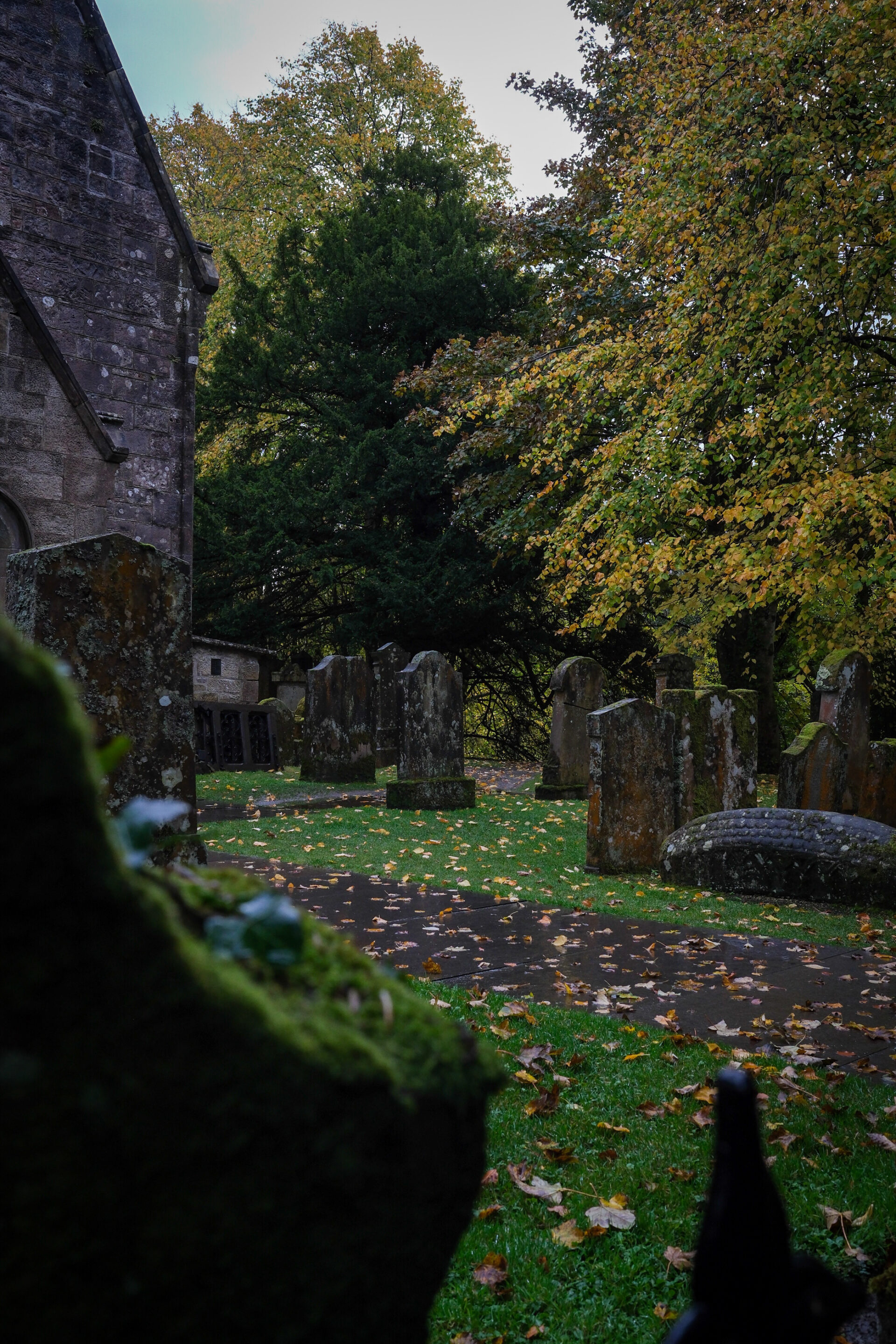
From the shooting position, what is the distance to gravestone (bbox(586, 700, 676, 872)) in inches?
360

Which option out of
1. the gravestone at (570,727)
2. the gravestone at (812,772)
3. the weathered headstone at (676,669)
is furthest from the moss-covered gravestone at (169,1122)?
the gravestone at (570,727)

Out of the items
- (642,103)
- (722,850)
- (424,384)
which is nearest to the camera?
(722,850)

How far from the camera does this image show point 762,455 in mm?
11945

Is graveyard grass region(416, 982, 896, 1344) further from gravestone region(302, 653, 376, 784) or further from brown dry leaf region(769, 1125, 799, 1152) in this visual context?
gravestone region(302, 653, 376, 784)

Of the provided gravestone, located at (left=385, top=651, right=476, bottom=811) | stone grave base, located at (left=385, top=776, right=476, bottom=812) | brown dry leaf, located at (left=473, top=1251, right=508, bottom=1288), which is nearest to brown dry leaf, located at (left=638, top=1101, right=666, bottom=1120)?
brown dry leaf, located at (left=473, top=1251, right=508, bottom=1288)

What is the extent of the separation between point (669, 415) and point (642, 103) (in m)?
5.47

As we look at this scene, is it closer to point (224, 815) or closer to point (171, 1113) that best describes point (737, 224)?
point (224, 815)

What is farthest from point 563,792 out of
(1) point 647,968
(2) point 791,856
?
(1) point 647,968

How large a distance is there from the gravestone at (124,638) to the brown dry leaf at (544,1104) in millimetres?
2075

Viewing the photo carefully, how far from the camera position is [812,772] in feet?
32.5

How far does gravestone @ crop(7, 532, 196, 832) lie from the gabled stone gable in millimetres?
4933

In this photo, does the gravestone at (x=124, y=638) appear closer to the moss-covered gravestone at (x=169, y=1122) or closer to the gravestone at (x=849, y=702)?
the moss-covered gravestone at (x=169, y=1122)

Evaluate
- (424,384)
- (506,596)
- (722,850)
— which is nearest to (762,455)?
(722,850)

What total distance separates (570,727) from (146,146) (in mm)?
9821
